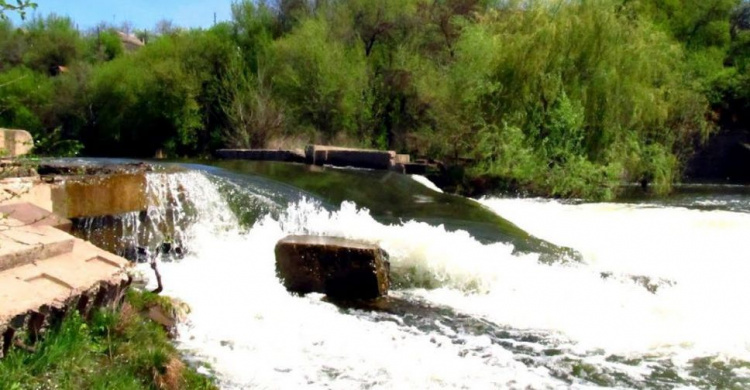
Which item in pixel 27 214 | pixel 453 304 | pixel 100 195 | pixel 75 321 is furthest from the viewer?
pixel 100 195

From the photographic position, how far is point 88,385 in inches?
157

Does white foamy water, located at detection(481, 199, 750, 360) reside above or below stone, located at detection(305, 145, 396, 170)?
below

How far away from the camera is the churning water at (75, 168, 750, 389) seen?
5.70m

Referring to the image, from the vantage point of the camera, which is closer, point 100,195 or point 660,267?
point 100,195

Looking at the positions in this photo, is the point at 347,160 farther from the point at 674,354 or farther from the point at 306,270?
the point at 674,354

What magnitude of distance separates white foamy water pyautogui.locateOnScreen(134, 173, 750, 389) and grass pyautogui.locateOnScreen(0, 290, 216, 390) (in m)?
0.49

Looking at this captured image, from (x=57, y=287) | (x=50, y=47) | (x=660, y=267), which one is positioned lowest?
(x=660, y=267)

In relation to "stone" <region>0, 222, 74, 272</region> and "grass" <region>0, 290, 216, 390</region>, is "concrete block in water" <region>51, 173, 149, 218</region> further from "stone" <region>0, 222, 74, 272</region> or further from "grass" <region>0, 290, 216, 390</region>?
"grass" <region>0, 290, 216, 390</region>

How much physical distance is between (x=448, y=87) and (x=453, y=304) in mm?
13371

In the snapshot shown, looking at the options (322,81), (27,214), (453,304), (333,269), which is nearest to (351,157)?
(322,81)

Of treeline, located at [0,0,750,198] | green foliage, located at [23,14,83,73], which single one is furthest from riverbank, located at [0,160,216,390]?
green foliage, located at [23,14,83,73]

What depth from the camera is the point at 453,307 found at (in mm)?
7719

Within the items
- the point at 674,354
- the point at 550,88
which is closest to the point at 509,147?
the point at 550,88

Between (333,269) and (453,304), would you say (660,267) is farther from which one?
(333,269)
